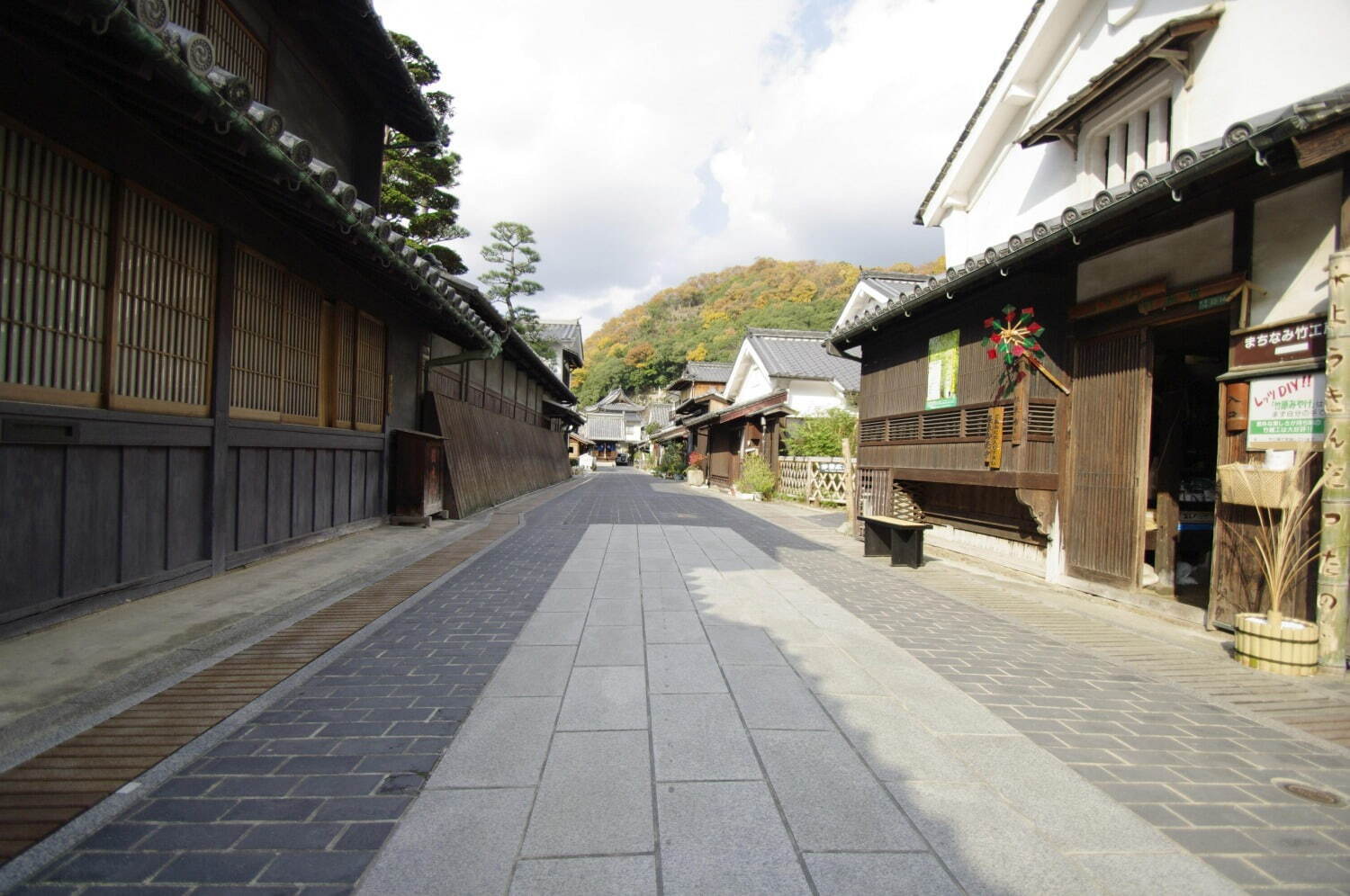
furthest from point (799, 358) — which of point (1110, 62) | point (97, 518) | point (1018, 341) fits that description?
point (97, 518)

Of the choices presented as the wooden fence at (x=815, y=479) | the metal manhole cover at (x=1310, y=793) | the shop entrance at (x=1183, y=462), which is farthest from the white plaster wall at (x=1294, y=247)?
the wooden fence at (x=815, y=479)

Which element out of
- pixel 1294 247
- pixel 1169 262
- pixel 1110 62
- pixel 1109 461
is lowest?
pixel 1109 461

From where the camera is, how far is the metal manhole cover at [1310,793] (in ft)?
10.3

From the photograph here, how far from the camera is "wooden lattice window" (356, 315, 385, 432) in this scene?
1047 centimetres

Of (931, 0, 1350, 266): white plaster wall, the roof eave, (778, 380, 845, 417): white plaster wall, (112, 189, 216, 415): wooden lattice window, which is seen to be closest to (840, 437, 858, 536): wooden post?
the roof eave

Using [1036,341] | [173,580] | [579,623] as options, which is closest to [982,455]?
[1036,341]

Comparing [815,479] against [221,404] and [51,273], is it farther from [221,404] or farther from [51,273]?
[51,273]

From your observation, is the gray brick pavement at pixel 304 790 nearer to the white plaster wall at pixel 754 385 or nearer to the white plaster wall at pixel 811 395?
the white plaster wall at pixel 811 395

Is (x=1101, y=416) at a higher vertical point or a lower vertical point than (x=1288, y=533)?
higher

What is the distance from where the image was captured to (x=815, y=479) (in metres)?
20.8

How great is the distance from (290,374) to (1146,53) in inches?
425

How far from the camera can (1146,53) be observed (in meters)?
7.46

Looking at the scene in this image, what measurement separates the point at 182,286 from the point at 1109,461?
31.7ft

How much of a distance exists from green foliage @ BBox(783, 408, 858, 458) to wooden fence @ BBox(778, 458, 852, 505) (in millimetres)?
714
